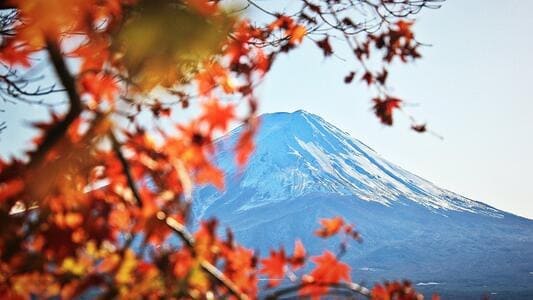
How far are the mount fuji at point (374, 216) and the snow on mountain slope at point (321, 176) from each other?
316 millimetres

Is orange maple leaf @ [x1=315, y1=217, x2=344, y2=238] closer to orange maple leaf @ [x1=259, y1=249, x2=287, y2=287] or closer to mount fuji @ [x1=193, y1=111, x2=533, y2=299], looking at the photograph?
orange maple leaf @ [x1=259, y1=249, x2=287, y2=287]

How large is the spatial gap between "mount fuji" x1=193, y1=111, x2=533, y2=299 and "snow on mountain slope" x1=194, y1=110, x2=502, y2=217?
316 mm

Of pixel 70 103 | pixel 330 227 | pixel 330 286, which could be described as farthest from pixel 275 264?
pixel 70 103

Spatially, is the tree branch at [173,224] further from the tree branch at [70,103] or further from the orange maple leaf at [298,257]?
the orange maple leaf at [298,257]

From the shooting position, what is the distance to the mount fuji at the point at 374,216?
213 ft

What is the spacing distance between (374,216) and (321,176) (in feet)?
82.2

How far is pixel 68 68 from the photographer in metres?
1.26

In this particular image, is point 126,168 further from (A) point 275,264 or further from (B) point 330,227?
(B) point 330,227

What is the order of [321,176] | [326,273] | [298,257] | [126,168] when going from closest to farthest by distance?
[126,168], [326,273], [298,257], [321,176]

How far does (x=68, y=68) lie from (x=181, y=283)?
809 millimetres

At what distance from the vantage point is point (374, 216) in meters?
105

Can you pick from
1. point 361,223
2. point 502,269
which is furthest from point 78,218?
point 361,223

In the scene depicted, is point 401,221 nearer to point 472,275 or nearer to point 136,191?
point 472,275

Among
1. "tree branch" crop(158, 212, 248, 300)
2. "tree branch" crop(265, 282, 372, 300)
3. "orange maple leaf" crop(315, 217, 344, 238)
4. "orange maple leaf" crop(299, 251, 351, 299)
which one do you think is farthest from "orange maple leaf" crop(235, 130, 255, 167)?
"orange maple leaf" crop(315, 217, 344, 238)
